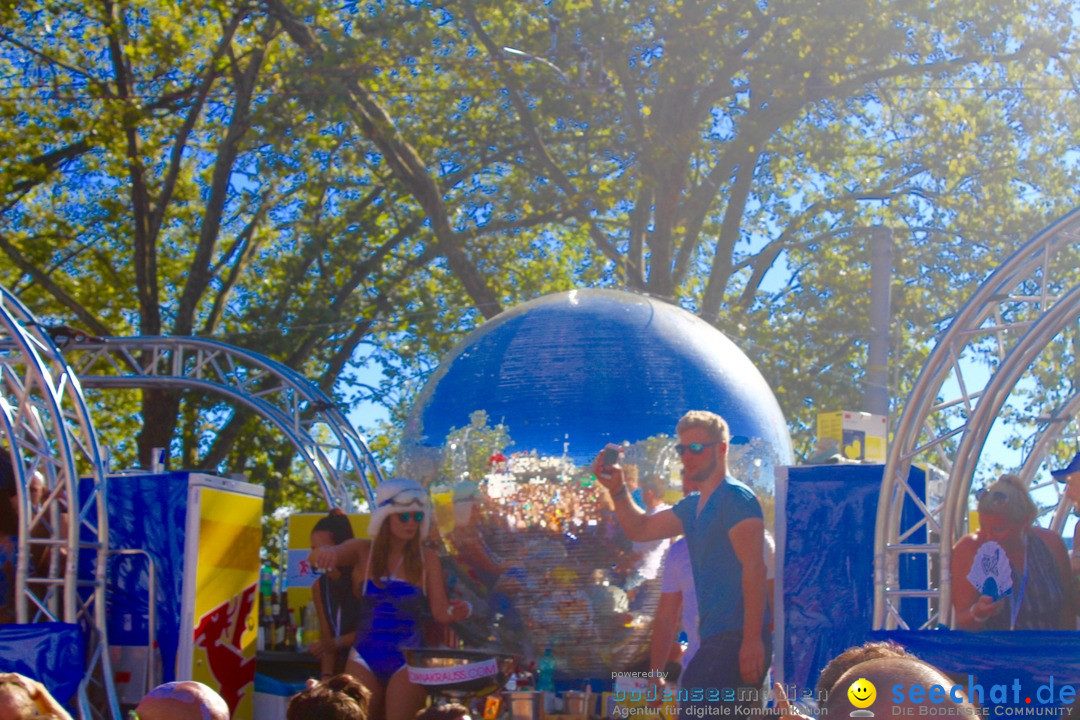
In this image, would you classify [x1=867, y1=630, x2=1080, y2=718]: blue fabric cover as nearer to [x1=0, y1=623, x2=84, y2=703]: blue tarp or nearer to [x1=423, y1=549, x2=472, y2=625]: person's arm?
[x1=423, y1=549, x2=472, y2=625]: person's arm

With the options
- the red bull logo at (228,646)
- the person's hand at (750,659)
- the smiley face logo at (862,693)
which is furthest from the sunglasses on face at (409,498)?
the smiley face logo at (862,693)

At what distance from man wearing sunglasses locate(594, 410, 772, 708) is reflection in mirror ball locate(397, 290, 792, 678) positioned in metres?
0.13

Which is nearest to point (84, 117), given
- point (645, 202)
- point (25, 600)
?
point (645, 202)

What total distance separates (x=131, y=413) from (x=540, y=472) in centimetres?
1678

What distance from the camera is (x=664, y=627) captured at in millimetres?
7176

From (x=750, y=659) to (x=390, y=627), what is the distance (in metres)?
2.23

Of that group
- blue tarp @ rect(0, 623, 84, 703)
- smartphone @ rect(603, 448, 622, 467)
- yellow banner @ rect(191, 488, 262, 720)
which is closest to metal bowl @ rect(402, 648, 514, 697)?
smartphone @ rect(603, 448, 622, 467)

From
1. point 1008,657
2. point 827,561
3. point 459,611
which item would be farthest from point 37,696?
point 827,561

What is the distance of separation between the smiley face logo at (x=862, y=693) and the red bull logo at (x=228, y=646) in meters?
7.79

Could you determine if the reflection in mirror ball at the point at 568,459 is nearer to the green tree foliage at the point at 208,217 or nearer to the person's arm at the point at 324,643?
the person's arm at the point at 324,643

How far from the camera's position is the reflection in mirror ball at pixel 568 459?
7184mm

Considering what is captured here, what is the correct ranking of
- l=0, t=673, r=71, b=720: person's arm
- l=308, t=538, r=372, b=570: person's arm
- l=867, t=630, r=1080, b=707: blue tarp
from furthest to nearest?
l=308, t=538, r=372, b=570: person's arm, l=867, t=630, r=1080, b=707: blue tarp, l=0, t=673, r=71, b=720: person's arm

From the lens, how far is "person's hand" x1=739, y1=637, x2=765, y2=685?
6934mm

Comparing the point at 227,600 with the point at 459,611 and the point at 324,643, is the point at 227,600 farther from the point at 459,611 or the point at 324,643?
the point at 459,611
